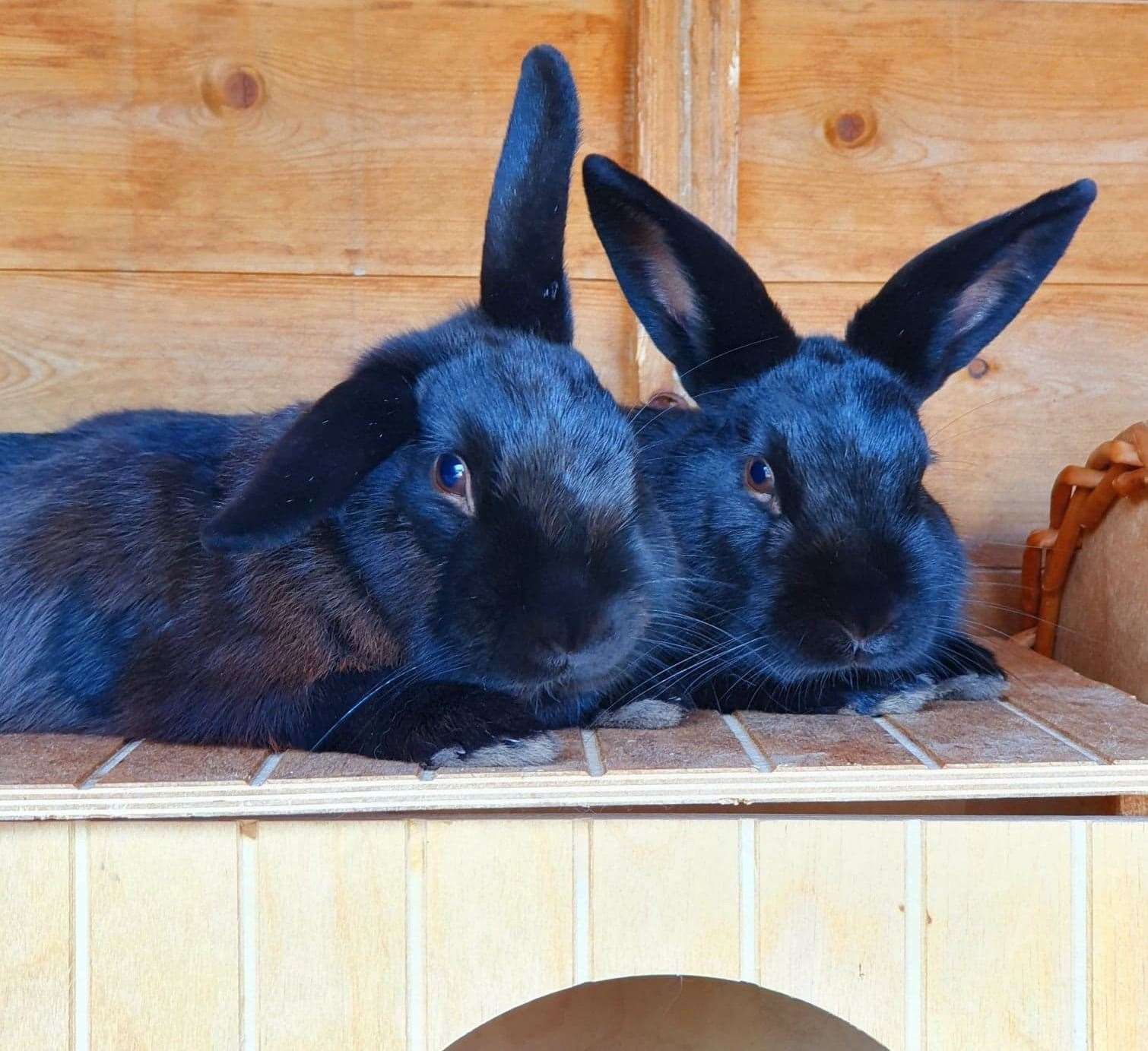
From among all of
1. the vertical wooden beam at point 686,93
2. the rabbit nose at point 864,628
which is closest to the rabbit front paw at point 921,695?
the rabbit nose at point 864,628

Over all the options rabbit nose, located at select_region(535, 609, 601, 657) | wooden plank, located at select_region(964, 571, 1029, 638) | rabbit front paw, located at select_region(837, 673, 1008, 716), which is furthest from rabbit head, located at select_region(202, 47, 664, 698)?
wooden plank, located at select_region(964, 571, 1029, 638)

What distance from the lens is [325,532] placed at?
156cm

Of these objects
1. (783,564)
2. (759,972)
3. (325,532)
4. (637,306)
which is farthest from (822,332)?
(759,972)

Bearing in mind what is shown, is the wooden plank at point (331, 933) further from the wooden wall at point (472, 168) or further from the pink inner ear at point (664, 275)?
the wooden wall at point (472, 168)

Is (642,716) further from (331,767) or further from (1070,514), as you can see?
(1070,514)

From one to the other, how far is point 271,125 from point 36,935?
5.45 feet

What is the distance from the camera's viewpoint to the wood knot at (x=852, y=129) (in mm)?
2469

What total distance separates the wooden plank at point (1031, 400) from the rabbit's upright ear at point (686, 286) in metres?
0.72

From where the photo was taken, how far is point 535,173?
162 cm

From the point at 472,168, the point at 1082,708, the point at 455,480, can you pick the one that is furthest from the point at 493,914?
the point at 472,168

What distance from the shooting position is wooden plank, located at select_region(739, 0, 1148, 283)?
245 centimetres

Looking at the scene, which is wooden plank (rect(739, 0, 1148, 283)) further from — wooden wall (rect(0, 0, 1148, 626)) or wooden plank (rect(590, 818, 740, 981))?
wooden plank (rect(590, 818, 740, 981))

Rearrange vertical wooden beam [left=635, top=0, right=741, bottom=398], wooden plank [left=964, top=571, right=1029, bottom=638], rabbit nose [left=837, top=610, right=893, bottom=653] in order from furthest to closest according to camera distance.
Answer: wooden plank [left=964, top=571, right=1029, bottom=638]
vertical wooden beam [left=635, top=0, right=741, bottom=398]
rabbit nose [left=837, top=610, right=893, bottom=653]

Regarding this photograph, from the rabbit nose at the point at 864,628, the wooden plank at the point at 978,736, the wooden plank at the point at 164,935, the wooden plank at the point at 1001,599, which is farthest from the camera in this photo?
the wooden plank at the point at 1001,599
